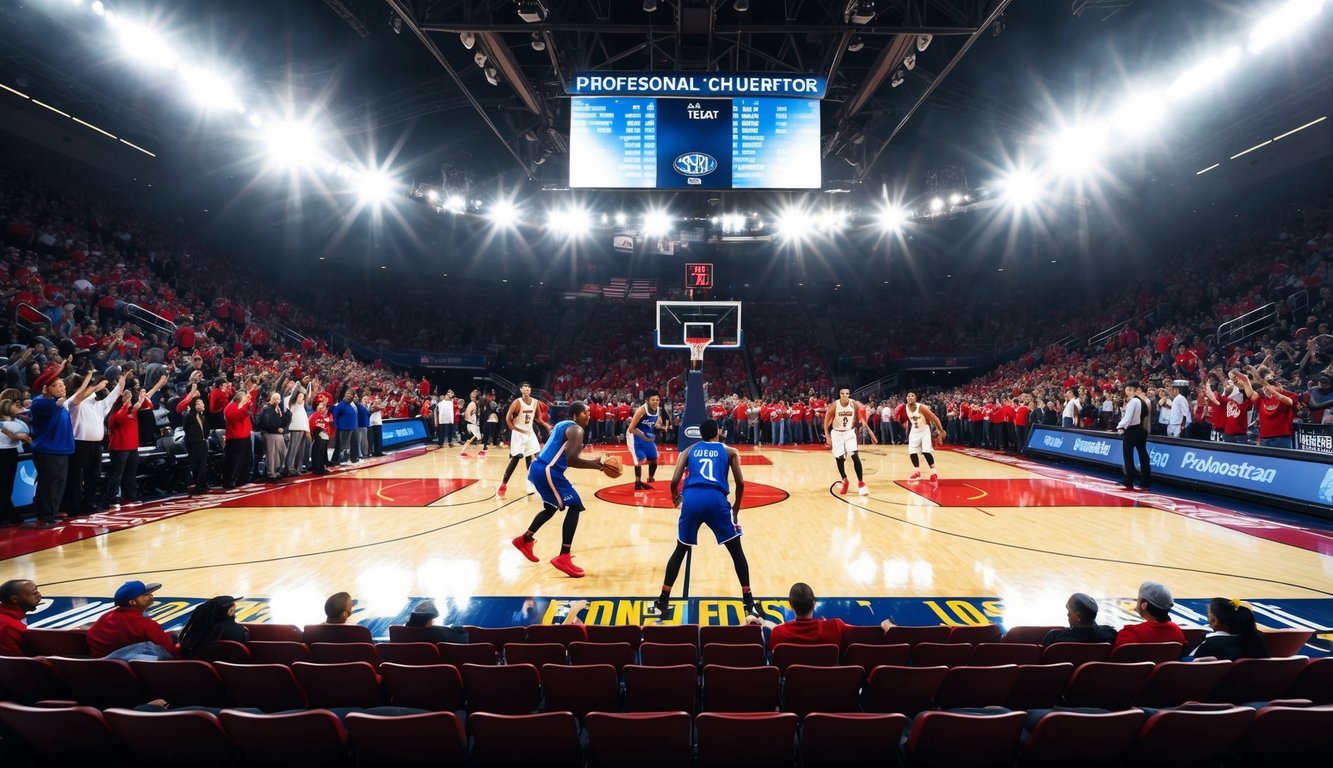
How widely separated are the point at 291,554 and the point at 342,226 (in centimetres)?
2592

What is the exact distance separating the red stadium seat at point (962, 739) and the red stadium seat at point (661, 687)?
975mm

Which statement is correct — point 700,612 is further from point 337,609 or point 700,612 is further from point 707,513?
point 337,609

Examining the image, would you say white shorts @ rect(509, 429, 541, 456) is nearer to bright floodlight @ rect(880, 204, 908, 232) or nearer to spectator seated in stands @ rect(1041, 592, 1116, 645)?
spectator seated in stands @ rect(1041, 592, 1116, 645)

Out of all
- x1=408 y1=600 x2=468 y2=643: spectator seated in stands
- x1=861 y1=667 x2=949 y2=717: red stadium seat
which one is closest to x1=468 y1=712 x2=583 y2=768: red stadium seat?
x1=408 y1=600 x2=468 y2=643: spectator seated in stands

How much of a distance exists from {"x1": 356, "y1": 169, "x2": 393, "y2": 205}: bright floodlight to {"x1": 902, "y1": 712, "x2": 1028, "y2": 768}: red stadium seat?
1025 inches

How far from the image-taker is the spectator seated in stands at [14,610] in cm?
329

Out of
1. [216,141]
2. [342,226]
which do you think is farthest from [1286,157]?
[342,226]

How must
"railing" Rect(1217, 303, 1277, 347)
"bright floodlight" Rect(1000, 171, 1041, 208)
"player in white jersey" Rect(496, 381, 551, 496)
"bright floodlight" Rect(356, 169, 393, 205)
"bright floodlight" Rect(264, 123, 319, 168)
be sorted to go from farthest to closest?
"bright floodlight" Rect(356, 169, 393, 205), "bright floodlight" Rect(1000, 171, 1041, 208), "railing" Rect(1217, 303, 1277, 347), "bright floodlight" Rect(264, 123, 319, 168), "player in white jersey" Rect(496, 381, 551, 496)

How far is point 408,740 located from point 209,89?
1910 cm

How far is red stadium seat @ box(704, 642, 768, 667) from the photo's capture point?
3262 mm

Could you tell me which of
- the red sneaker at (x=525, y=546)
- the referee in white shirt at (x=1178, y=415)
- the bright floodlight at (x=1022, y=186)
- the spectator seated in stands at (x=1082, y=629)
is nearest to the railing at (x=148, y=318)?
the red sneaker at (x=525, y=546)

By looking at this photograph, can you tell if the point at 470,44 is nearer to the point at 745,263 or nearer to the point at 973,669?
the point at 973,669

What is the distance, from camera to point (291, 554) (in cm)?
699

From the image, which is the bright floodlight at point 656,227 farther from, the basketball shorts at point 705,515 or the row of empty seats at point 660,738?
the row of empty seats at point 660,738
